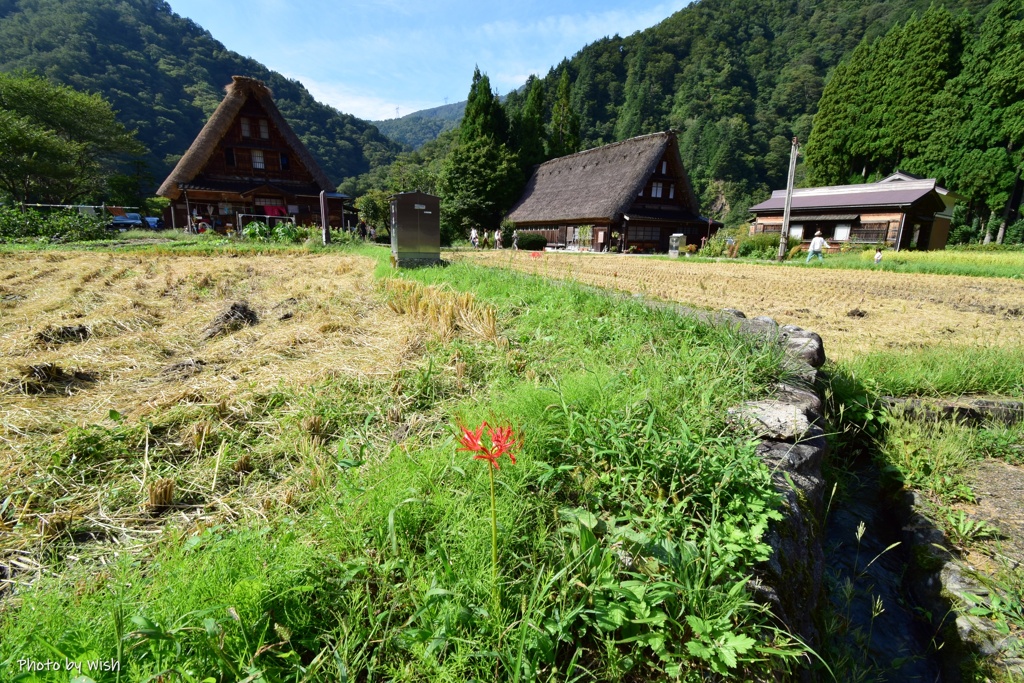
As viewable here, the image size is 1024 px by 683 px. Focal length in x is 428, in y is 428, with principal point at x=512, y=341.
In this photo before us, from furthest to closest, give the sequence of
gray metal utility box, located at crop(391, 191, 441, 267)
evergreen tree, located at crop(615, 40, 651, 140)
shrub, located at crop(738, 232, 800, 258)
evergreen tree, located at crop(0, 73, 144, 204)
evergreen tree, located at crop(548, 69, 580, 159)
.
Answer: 1. evergreen tree, located at crop(615, 40, 651, 140)
2. evergreen tree, located at crop(548, 69, 580, 159)
3. evergreen tree, located at crop(0, 73, 144, 204)
4. shrub, located at crop(738, 232, 800, 258)
5. gray metal utility box, located at crop(391, 191, 441, 267)

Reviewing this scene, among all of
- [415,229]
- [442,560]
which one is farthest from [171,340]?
[415,229]

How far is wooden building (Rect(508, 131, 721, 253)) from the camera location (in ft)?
75.5

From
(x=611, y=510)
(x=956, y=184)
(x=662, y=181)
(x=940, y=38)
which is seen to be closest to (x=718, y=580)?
(x=611, y=510)

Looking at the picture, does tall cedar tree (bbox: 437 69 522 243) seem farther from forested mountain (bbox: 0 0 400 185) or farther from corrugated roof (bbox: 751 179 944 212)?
forested mountain (bbox: 0 0 400 185)

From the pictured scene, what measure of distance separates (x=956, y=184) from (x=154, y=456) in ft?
119

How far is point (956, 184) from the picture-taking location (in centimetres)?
2430

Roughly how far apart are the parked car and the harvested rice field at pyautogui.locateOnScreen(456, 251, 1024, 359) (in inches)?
1282

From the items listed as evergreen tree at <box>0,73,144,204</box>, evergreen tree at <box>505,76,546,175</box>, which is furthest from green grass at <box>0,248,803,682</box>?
evergreen tree at <box>0,73,144,204</box>

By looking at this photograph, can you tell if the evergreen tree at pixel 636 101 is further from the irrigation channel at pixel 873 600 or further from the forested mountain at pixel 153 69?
the irrigation channel at pixel 873 600

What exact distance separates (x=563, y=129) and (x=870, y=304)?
35083 millimetres

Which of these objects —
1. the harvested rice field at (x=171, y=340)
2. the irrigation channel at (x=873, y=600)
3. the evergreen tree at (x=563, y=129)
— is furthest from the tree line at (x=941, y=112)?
the harvested rice field at (x=171, y=340)

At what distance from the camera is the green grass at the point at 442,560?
98 cm

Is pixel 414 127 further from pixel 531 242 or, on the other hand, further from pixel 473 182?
pixel 531 242

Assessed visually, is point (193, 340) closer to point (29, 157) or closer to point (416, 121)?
point (29, 157)
